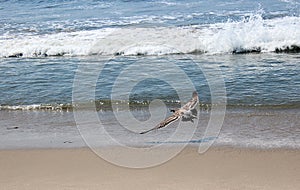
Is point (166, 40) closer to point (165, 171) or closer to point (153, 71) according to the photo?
point (153, 71)

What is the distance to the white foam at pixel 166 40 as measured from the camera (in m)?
11.0

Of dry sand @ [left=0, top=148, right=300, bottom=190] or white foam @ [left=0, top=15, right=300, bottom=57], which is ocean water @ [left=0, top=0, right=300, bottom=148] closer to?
white foam @ [left=0, top=15, right=300, bottom=57]

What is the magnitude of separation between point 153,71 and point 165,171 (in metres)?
4.65

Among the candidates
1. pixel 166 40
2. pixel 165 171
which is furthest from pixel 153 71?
pixel 165 171

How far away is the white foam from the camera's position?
11.0 meters

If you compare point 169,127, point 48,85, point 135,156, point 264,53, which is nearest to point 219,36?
point 264,53

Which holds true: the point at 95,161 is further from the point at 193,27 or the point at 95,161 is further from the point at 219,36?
the point at 193,27

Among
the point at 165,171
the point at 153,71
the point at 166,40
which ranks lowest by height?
the point at 165,171

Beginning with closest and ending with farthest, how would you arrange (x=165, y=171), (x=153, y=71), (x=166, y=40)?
(x=165, y=171) → (x=153, y=71) → (x=166, y=40)

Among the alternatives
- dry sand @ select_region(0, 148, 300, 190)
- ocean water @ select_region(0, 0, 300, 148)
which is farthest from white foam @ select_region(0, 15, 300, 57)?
dry sand @ select_region(0, 148, 300, 190)

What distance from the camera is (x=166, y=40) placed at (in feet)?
39.6

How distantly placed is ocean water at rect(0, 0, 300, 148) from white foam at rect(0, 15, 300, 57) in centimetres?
3

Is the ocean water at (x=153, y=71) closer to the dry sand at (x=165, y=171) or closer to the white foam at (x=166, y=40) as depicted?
the white foam at (x=166, y=40)

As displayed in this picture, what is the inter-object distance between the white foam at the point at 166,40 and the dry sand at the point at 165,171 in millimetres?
6201
